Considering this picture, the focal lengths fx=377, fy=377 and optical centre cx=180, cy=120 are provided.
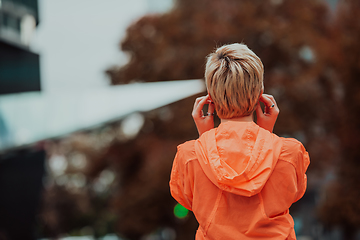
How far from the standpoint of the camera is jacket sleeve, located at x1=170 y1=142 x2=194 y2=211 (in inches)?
51.5

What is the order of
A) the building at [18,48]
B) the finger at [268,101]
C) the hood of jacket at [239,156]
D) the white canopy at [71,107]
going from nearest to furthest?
the hood of jacket at [239,156], the finger at [268,101], the white canopy at [71,107], the building at [18,48]

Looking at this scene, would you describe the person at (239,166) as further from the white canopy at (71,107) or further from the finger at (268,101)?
the white canopy at (71,107)

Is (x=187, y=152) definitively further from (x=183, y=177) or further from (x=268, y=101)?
(x=268, y=101)

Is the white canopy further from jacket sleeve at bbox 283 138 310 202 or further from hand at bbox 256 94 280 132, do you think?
jacket sleeve at bbox 283 138 310 202

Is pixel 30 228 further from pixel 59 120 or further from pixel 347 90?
pixel 347 90

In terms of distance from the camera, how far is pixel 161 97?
968 cm

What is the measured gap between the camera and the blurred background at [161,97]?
913 centimetres

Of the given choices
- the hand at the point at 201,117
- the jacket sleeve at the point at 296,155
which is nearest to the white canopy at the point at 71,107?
the hand at the point at 201,117

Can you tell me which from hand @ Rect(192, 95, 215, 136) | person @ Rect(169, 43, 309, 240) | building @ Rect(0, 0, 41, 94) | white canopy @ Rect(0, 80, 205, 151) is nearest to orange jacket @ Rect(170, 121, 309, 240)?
person @ Rect(169, 43, 309, 240)

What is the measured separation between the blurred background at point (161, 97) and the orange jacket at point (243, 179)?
24.4 feet

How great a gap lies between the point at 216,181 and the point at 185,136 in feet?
33.1

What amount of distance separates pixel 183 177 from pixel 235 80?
39 centimetres

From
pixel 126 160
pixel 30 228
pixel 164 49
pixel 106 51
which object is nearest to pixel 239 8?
pixel 164 49

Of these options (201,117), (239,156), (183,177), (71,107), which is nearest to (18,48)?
(71,107)
